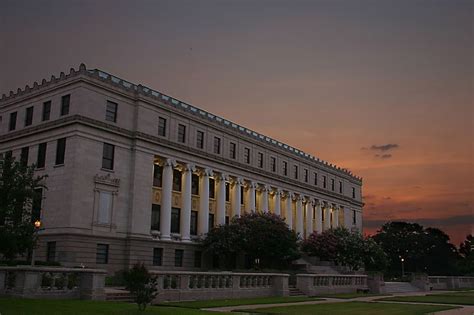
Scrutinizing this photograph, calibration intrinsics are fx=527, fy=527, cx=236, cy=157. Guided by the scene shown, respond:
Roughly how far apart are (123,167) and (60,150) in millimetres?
6402

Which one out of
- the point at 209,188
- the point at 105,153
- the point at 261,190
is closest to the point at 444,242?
the point at 261,190

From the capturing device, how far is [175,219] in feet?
198

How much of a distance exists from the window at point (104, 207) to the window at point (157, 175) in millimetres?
7947

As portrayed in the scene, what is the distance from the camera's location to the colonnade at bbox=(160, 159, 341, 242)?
190ft

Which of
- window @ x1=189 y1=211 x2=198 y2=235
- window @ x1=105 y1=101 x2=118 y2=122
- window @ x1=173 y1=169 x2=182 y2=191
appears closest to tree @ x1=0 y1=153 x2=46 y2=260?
window @ x1=105 y1=101 x2=118 y2=122

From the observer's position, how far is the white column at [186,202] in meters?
59.6

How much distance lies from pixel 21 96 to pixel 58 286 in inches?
1420

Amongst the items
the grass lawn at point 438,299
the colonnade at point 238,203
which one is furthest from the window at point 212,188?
the grass lawn at point 438,299

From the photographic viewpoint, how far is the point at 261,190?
7469 cm

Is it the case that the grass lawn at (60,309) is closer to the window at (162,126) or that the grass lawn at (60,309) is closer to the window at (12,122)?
the window at (162,126)

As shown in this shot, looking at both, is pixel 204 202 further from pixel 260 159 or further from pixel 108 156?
pixel 108 156

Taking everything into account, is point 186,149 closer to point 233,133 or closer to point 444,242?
point 233,133

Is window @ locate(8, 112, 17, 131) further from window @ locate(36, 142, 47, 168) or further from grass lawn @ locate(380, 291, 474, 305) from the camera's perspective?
grass lawn @ locate(380, 291, 474, 305)

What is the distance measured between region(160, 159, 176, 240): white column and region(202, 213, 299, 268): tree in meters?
6.19
